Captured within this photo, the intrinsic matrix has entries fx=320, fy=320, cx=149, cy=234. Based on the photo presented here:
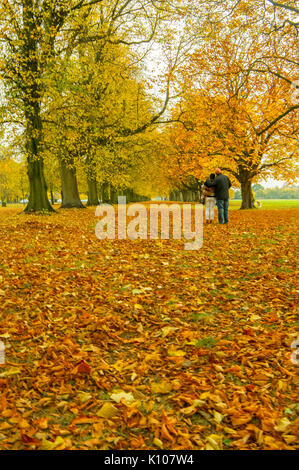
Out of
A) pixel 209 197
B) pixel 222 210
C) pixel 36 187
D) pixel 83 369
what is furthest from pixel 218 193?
pixel 83 369

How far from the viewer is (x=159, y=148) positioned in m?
25.3

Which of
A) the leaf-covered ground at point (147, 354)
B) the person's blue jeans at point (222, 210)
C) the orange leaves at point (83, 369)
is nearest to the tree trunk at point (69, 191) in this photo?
the person's blue jeans at point (222, 210)

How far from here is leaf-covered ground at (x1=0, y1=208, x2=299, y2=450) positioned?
8.38 feet

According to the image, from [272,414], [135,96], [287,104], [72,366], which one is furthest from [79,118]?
[272,414]

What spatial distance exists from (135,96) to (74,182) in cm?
768

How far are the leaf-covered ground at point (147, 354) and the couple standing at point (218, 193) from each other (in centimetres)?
623

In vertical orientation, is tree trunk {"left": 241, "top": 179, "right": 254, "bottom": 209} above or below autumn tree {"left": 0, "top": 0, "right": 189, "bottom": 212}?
below

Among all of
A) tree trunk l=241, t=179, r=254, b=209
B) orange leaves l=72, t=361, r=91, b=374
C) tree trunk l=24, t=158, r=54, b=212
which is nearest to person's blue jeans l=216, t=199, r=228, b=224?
tree trunk l=24, t=158, r=54, b=212

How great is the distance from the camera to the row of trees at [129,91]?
1429 cm

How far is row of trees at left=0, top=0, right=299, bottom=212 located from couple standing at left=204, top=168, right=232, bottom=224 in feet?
8.45

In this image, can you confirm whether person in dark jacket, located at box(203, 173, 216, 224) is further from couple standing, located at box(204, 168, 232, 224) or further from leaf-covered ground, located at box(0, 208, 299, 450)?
leaf-covered ground, located at box(0, 208, 299, 450)

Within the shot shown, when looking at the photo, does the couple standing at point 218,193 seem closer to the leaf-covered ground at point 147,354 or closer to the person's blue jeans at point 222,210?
the person's blue jeans at point 222,210
